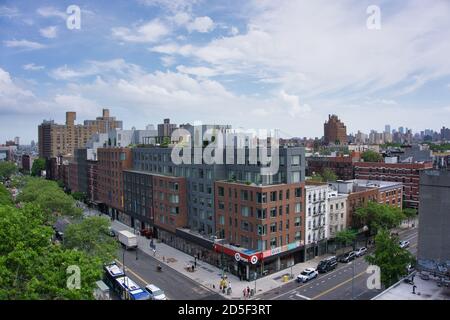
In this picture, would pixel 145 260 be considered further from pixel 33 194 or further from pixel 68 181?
pixel 68 181

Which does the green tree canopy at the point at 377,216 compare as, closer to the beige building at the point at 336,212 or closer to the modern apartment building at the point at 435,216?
the beige building at the point at 336,212

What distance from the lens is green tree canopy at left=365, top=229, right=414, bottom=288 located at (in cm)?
3014

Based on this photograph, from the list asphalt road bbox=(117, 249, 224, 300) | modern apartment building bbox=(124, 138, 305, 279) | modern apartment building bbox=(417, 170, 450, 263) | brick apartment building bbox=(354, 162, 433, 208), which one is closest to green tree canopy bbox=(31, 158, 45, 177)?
modern apartment building bbox=(124, 138, 305, 279)

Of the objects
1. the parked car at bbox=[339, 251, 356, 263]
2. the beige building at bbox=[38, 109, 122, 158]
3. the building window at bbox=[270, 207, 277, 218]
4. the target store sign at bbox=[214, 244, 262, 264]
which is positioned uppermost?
the beige building at bbox=[38, 109, 122, 158]

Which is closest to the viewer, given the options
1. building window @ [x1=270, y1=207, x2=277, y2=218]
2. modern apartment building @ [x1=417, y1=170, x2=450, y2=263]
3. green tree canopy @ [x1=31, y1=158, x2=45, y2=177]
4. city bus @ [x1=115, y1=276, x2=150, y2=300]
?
modern apartment building @ [x1=417, y1=170, x2=450, y2=263]

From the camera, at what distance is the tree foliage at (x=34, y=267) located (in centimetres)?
1883

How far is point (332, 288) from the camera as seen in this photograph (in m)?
36.9

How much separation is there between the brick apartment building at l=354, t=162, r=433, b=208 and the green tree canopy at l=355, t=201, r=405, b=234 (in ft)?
75.8

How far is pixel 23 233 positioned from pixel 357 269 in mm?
36001

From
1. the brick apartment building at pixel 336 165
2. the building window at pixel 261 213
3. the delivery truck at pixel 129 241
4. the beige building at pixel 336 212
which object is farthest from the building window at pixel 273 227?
the brick apartment building at pixel 336 165

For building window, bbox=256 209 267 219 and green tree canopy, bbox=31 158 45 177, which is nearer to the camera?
building window, bbox=256 209 267 219

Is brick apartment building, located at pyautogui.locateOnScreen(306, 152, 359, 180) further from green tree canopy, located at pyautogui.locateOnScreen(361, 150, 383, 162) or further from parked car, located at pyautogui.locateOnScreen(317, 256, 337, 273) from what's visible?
parked car, located at pyautogui.locateOnScreen(317, 256, 337, 273)

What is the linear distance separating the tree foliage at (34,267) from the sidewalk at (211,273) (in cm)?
1845
